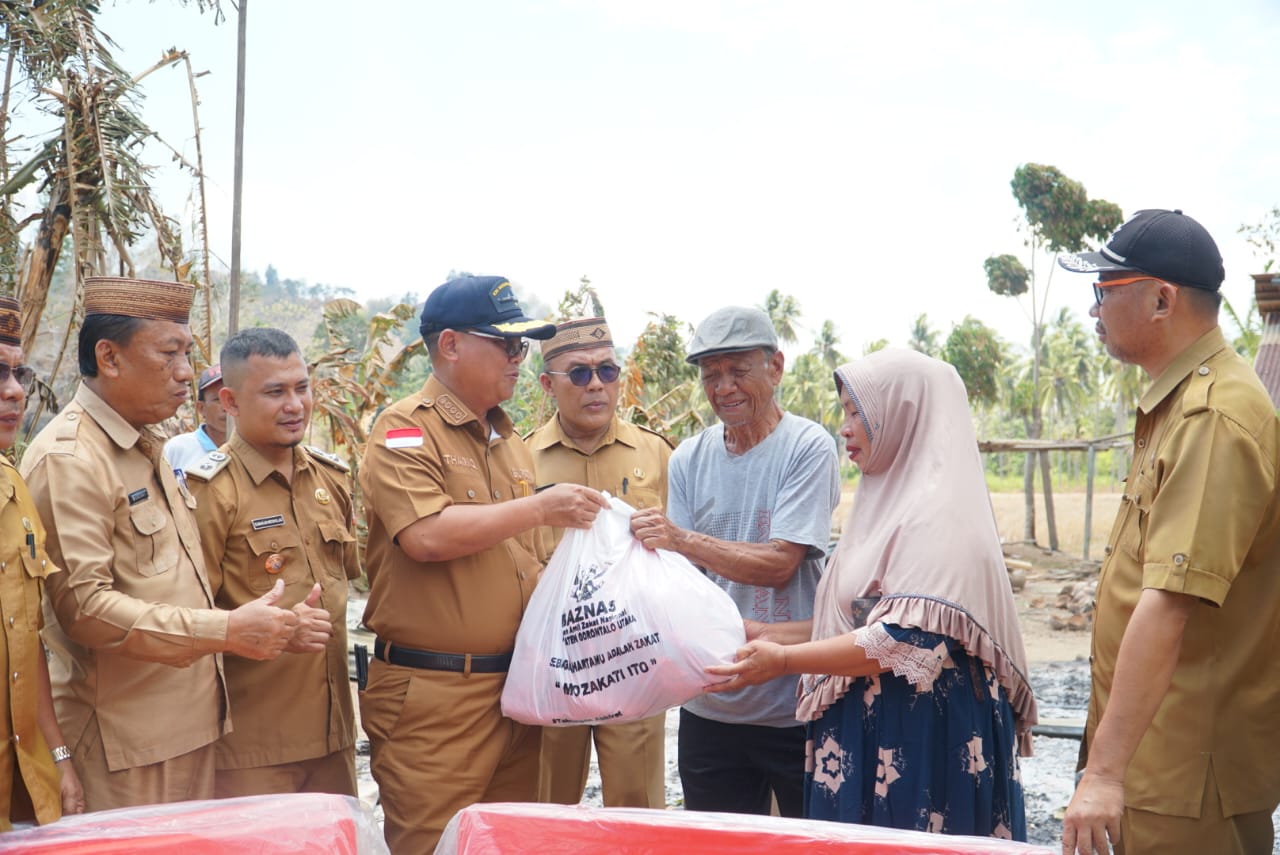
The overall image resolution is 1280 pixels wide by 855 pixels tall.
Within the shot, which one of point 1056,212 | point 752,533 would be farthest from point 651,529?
point 1056,212

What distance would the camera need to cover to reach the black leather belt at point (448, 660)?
285 cm

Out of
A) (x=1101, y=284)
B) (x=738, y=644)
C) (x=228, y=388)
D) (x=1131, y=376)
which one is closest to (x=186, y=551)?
(x=228, y=388)

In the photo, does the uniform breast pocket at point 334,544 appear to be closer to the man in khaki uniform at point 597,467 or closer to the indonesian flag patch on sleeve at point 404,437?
the indonesian flag patch on sleeve at point 404,437

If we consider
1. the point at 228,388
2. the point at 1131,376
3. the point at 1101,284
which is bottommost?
the point at 1131,376

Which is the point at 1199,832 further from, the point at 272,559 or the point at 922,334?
the point at 922,334

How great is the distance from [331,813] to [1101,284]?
1910mm

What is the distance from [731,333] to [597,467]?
0.87 metres

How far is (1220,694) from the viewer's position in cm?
204

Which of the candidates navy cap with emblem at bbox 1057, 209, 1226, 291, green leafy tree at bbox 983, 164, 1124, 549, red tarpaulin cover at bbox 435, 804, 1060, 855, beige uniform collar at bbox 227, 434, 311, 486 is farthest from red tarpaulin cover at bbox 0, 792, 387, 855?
green leafy tree at bbox 983, 164, 1124, 549

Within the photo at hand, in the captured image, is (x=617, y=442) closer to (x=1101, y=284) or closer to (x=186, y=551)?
(x=186, y=551)

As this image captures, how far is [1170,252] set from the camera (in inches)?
83.2

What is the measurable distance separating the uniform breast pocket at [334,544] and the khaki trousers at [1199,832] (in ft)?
7.22

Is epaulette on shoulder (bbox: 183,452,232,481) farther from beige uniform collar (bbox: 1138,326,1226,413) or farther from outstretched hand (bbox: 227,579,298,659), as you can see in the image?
beige uniform collar (bbox: 1138,326,1226,413)

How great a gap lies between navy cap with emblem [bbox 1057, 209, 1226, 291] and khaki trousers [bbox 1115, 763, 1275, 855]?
3.31 ft
